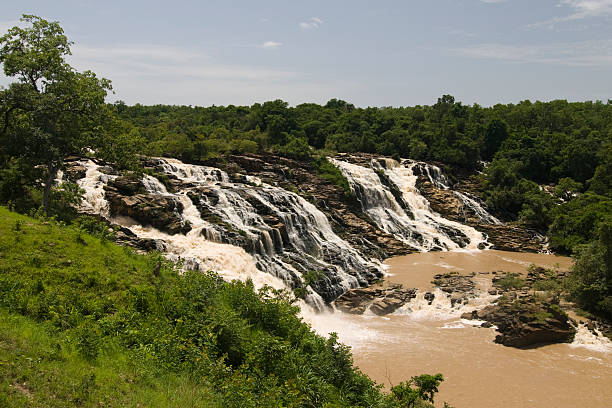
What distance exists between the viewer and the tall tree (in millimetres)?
14961

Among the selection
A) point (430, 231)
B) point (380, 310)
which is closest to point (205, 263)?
point (380, 310)

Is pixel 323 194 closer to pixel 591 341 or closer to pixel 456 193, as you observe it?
pixel 456 193

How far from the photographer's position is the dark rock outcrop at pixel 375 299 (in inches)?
817

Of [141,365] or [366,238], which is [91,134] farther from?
[366,238]

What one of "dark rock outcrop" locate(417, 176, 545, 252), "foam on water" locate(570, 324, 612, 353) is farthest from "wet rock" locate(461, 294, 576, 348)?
"dark rock outcrop" locate(417, 176, 545, 252)

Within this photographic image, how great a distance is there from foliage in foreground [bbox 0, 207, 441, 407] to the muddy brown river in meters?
5.07

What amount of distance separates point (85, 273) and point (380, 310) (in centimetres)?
1440

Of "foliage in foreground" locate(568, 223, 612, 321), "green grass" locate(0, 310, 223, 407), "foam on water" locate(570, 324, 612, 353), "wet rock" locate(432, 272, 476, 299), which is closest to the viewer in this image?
"green grass" locate(0, 310, 223, 407)

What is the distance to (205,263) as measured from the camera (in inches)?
762

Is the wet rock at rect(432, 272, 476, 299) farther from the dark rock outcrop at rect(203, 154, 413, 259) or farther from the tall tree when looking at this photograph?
the tall tree

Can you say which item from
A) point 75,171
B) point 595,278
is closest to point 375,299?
point 595,278

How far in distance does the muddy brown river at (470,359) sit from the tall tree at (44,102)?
12.3 m

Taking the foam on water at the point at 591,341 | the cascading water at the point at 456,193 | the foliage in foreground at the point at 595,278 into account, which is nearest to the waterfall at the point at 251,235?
the foliage in foreground at the point at 595,278

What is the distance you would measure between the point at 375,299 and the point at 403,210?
51.8 feet
